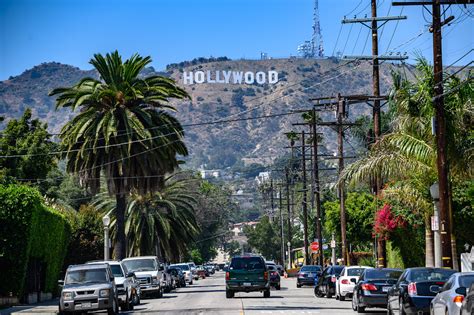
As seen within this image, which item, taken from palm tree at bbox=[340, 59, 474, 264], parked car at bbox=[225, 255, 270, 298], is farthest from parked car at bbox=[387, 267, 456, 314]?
parked car at bbox=[225, 255, 270, 298]

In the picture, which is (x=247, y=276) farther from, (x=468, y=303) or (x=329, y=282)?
(x=468, y=303)

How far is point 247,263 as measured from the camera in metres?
44.7

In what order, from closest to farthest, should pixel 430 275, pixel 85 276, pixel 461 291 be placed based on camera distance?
1. pixel 461 291
2. pixel 430 275
3. pixel 85 276

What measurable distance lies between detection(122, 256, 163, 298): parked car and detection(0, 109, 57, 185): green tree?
19.1 m

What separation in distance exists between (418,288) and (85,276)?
13226mm

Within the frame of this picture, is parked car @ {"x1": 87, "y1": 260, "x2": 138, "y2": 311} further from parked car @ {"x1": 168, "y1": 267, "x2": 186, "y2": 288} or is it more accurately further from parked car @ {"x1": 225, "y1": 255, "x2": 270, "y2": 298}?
parked car @ {"x1": 168, "y1": 267, "x2": 186, "y2": 288}

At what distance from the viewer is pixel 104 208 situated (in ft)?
248

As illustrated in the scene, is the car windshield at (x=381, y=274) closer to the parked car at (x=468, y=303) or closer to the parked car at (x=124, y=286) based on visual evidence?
the parked car at (x=124, y=286)

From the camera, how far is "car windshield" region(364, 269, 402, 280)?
32.8m

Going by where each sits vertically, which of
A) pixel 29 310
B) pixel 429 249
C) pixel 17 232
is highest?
pixel 17 232

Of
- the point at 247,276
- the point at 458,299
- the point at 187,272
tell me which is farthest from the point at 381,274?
the point at 187,272

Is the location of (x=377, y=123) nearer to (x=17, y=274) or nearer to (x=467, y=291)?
(x=17, y=274)

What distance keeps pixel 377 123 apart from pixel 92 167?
57.5 feet

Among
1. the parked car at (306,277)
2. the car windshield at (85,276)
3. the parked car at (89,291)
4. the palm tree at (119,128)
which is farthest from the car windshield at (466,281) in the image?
the parked car at (306,277)
